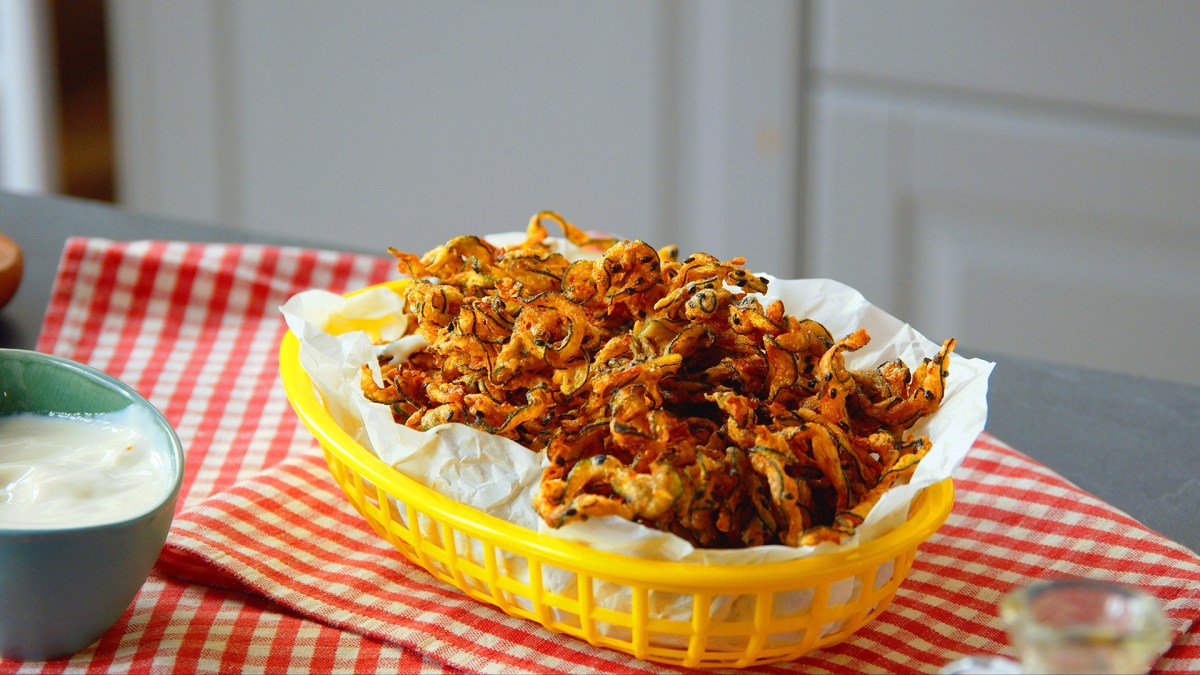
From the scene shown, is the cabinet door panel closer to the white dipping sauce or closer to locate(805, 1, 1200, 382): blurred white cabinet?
locate(805, 1, 1200, 382): blurred white cabinet

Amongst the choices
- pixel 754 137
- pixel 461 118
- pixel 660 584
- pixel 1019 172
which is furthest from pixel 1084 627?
pixel 461 118

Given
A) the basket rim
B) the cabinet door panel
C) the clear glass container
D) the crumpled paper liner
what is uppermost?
the clear glass container

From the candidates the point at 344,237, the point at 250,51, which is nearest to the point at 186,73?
the point at 250,51

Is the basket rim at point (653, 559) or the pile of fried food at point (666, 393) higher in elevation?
the pile of fried food at point (666, 393)

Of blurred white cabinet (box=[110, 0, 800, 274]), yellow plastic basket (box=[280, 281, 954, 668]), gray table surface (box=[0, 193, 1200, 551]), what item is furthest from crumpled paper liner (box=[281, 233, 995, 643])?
blurred white cabinet (box=[110, 0, 800, 274])

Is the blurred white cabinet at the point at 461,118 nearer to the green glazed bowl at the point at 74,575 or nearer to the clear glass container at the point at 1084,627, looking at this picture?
the green glazed bowl at the point at 74,575

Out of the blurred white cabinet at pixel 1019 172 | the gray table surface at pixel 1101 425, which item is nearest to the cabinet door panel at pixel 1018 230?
the blurred white cabinet at pixel 1019 172
